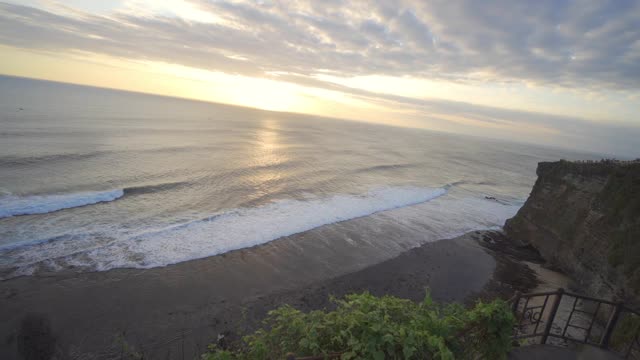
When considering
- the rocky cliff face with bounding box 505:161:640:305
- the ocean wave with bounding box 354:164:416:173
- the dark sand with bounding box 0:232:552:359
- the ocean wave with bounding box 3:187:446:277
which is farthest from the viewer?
the ocean wave with bounding box 354:164:416:173

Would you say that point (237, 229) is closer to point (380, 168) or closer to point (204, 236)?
point (204, 236)

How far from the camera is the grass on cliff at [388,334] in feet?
14.0

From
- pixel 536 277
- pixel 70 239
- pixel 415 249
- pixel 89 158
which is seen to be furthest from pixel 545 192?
pixel 89 158

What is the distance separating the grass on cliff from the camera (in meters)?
4.27

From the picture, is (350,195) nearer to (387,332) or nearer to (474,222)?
(474,222)

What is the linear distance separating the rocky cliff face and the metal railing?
1670 mm

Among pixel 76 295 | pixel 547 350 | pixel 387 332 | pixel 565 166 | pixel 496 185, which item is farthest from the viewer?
pixel 496 185

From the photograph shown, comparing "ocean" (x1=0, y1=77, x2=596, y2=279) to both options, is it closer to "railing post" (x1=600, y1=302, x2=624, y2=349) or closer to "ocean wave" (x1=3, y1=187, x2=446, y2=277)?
"ocean wave" (x1=3, y1=187, x2=446, y2=277)

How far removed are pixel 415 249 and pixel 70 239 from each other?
19.3m

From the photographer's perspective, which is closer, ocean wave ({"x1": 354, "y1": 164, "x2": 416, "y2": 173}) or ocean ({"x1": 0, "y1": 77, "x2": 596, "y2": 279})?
ocean ({"x1": 0, "y1": 77, "x2": 596, "y2": 279})

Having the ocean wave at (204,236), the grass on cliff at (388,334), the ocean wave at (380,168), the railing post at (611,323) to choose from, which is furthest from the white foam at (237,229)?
the railing post at (611,323)

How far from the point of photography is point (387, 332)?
14.3 ft

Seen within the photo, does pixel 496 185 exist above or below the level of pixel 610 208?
below

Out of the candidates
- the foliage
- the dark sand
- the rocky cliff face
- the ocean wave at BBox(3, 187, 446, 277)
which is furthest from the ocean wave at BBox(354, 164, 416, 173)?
the foliage
